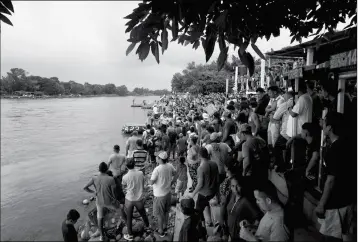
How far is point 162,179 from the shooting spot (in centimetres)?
532

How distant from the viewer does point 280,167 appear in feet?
18.4

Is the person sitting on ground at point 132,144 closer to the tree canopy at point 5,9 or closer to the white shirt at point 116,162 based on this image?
the white shirt at point 116,162

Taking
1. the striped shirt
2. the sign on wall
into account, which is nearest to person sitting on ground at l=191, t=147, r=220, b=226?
the sign on wall

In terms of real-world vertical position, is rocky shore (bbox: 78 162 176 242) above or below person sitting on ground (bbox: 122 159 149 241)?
below

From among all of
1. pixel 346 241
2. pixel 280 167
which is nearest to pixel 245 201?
pixel 346 241

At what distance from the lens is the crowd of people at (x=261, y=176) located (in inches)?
107

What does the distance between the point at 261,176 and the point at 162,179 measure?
1.78m

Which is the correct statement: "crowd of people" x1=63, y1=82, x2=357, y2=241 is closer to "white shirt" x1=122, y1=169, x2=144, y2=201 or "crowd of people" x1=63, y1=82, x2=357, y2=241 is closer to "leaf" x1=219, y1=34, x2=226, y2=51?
"white shirt" x1=122, y1=169, x2=144, y2=201

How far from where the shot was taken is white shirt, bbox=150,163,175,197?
17.4 feet

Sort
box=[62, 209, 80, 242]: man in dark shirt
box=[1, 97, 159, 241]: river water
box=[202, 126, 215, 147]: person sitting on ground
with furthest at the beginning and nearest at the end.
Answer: box=[1, 97, 159, 241]: river water < box=[202, 126, 215, 147]: person sitting on ground < box=[62, 209, 80, 242]: man in dark shirt

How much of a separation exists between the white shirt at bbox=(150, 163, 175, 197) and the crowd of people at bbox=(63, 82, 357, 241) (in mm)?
19

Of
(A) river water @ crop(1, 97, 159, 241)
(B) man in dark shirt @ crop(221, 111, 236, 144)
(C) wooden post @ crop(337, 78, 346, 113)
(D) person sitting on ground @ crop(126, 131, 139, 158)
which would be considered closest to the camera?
(C) wooden post @ crop(337, 78, 346, 113)

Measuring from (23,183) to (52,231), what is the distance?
25.6 feet

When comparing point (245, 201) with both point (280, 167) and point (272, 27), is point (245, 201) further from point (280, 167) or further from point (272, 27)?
point (280, 167)
